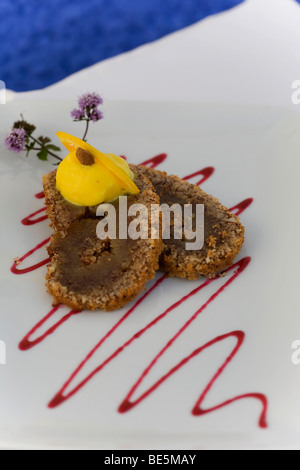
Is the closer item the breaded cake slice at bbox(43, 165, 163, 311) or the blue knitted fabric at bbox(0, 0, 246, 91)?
the breaded cake slice at bbox(43, 165, 163, 311)

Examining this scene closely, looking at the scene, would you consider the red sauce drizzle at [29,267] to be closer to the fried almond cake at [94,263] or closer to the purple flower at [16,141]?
the fried almond cake at [94,263]

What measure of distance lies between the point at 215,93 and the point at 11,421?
3.30 m

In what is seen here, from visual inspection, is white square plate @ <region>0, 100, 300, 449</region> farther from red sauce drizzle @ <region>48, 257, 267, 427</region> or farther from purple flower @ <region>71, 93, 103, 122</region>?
purple flower @ <region>71, 93, 103, 122</region>

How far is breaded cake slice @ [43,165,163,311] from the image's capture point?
3.25 m

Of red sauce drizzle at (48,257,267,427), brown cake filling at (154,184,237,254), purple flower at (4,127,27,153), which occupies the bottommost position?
red sauce drizzle at (48,257,267,427)

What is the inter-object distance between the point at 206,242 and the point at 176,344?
704 mm

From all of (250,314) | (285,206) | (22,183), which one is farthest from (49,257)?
(285,206)

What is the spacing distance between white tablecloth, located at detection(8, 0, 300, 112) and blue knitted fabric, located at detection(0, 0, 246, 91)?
217 millimetres

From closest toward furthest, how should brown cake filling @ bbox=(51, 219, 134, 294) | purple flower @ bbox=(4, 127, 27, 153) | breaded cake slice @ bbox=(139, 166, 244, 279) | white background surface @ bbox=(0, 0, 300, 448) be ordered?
white background surface @ bbox=(0, 0, 300, 448) < brown cake filling @ bbox=(51, 219, 134, 294) < breaded cake slice @ bbox=(139, 166, 244, 279) < purple flower @ bbox=(4, 127, 27, 153)

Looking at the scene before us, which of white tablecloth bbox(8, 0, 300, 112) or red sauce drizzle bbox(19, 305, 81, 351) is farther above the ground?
white tablecloth bbox(8, 0, 300, 112)

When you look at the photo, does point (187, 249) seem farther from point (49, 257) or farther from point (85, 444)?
point (85, 444)

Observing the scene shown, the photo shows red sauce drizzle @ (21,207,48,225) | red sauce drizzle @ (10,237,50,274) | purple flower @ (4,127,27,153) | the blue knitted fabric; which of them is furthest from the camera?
the blue knitted fabric

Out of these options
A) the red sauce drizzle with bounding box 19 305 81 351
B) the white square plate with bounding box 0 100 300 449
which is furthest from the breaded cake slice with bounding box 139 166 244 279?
the red sauce drizzle with bounding box 19 305 81 351
